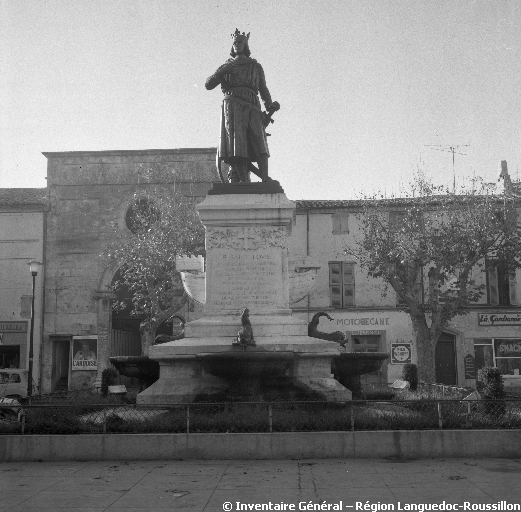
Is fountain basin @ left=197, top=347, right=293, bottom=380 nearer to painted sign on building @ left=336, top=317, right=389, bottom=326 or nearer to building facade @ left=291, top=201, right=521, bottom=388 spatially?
building facade @ left=291, top=201, right=521, bottom=388

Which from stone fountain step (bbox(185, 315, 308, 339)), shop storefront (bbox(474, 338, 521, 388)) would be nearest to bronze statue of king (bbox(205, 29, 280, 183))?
stone fountain step (bbox(185, 315, 308, 339))

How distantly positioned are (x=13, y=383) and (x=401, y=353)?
66.0 ft

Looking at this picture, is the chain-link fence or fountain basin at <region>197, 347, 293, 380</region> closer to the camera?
the chain-link fence

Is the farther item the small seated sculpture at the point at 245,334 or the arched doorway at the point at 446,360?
the arched doorway at the point at 446,360

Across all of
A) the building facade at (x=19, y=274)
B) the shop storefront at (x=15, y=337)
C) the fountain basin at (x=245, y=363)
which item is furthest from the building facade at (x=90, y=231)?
the fountain basin at (x=245, y=363)

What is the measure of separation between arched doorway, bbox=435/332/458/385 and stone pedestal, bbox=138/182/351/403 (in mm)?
25528

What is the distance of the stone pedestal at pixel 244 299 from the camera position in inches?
484

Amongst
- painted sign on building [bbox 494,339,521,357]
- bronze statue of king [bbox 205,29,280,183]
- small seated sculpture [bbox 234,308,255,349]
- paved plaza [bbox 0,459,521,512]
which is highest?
bronze statue of king [bbox 205,29,280,183]

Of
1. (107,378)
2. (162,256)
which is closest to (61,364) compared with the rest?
(162,256)

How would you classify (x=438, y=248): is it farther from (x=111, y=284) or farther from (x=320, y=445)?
(x=320, y=445)

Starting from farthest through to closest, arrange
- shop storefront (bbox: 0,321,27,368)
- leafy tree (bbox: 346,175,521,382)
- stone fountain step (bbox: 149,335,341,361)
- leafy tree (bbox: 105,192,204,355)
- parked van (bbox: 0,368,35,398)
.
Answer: shop storefront (bbox: 0,321,27,368) < leafy tree (bbox: 105,192,204,355) < leafy tree (bbox: 346,175,521,382) < parked van (bbox: 0,368,35,398) < stone fountain step (bbox: 149,335,341,361)

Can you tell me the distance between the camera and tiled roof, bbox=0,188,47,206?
38.6m

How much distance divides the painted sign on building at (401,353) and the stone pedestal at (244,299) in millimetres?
24626

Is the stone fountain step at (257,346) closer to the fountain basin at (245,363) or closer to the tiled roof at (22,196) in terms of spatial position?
the fountain basin at (245,363)
